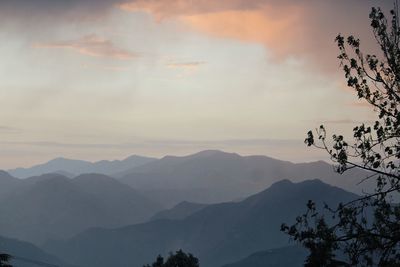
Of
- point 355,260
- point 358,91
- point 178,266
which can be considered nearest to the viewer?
point 355,260

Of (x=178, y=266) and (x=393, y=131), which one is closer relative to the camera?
(x=393, y=131)

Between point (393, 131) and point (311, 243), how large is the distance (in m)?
A: 5.14

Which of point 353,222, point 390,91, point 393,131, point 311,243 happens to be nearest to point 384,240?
point 353,222

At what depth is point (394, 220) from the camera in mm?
21203

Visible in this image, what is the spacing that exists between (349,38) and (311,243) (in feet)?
26.1

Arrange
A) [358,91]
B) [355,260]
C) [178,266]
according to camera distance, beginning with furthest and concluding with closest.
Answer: [178,266] → [358,91] → [355,260]

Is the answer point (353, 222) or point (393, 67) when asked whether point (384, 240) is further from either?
point (393, 67)

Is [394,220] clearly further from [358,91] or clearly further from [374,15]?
[374,15]

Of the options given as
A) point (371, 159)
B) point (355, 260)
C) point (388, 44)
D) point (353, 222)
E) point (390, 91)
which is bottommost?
point (355, 260)

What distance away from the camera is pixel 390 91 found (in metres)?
20.8

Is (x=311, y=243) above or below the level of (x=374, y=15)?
below

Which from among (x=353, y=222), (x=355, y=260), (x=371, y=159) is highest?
(x=371, y=159)

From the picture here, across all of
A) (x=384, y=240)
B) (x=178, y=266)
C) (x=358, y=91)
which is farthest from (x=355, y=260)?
(x=178, y=266)

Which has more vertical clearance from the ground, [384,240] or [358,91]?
[358,91]
